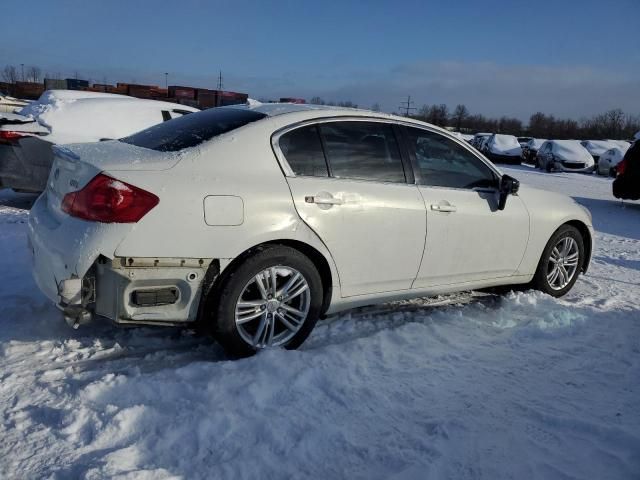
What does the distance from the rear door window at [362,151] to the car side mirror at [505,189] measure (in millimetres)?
948

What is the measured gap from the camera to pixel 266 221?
319 cm

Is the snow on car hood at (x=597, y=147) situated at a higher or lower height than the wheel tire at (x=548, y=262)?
higher

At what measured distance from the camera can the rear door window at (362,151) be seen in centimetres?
363

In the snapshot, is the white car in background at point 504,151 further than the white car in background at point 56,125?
Yes

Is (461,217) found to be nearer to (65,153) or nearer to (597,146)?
(65,153)

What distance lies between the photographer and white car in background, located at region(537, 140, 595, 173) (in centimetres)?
2192

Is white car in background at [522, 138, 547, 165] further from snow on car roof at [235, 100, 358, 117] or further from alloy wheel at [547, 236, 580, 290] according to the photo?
snow on car roof at [235, 100, 358, 117]

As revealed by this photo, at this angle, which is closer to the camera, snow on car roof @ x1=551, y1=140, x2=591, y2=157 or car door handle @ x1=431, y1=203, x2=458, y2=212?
car door handle @ x1=431, y1=203, x2=458, y2=212

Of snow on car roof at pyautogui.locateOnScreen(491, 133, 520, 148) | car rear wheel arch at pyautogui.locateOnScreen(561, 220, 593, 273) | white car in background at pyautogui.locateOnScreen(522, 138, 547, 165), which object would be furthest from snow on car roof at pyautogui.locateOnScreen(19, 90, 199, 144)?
white car in background at pyautogui.locateOnScreen(522, 138, 547, 165)

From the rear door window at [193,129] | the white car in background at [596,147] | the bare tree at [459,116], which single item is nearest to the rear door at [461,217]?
the rear door window at [193,129]

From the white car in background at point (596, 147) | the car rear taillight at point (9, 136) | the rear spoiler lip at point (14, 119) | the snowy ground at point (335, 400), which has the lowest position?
the snowy ground at point (335, 400)

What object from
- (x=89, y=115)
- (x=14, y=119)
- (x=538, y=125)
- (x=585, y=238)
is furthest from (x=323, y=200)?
(x=538, y=125)

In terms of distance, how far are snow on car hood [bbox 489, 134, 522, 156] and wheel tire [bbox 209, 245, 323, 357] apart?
24914 mm

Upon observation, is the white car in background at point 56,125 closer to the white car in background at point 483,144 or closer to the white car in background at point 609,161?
the white car in background at point 609,161
